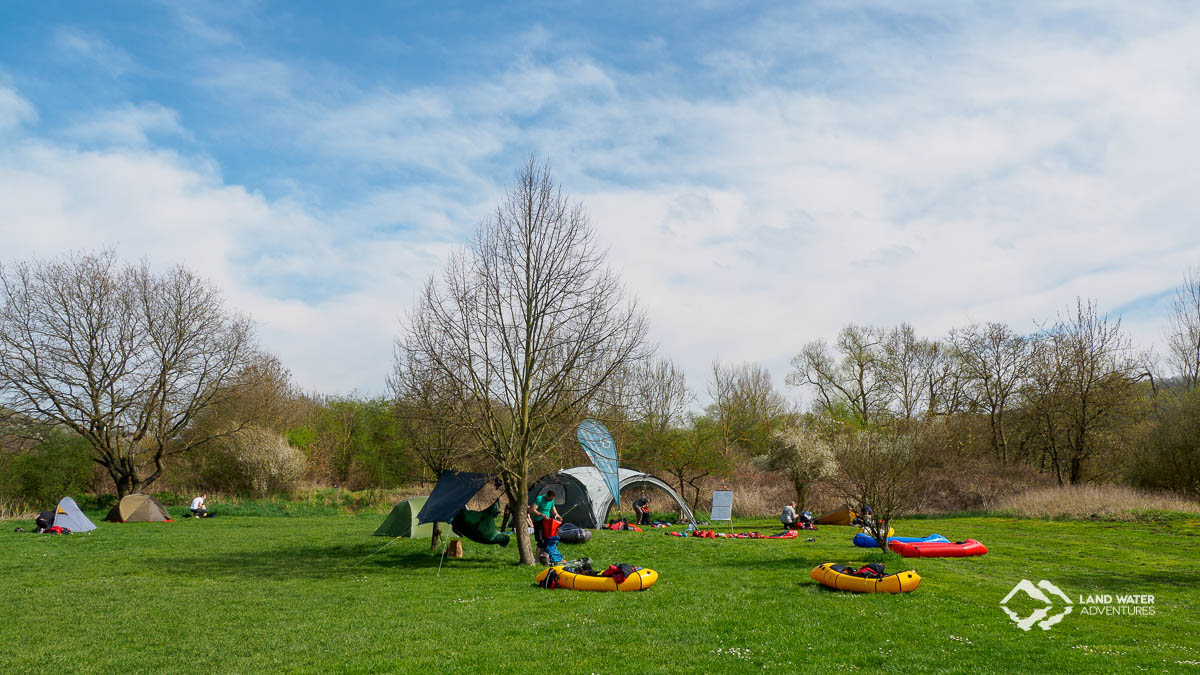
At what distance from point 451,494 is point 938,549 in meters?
9.44

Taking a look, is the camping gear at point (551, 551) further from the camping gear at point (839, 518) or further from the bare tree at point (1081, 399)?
the bare tree at point (1081, 399)

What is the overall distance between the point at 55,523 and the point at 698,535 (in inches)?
706

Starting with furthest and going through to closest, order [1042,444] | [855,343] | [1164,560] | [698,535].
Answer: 1. [855,343]
2. [1042,444]
3. [698,535]
4. [1164,560]

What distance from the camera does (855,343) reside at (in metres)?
39.4

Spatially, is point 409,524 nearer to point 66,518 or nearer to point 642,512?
point 642,512

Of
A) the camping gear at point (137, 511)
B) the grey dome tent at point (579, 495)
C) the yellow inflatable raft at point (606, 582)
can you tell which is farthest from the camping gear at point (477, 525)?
the camping gear at point (137, 511)

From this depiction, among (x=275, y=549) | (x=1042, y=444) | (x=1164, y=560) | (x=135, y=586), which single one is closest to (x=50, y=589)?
(x=135, y=586)

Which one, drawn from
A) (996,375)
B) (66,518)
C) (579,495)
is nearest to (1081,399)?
(996,375)

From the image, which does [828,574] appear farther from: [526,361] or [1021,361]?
[1021,361]

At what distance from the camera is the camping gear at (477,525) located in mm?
14016

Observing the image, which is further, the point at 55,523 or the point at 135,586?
the point at 55,523

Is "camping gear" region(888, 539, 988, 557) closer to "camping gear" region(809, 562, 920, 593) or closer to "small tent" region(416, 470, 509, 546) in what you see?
"camping gear" region(809, 562, 920, 593)

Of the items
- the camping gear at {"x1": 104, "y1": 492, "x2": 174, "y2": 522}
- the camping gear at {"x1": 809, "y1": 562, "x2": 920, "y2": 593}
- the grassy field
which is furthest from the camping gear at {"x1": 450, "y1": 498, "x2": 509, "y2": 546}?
the camping gear at {"x1": 104, "y1": 492, "x2": 174, "y2": 522}

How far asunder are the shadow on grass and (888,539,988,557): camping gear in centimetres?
766
